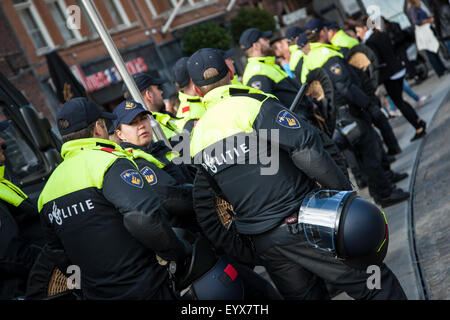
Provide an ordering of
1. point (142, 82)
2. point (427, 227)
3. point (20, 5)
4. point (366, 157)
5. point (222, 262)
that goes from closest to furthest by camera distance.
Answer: point (222, 262) < point (427, 227) < point (142, 82) < point (366, 157) < point (20, 5)

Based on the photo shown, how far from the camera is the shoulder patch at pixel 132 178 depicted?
273 cm

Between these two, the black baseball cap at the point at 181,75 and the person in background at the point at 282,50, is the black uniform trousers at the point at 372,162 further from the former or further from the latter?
the person in background at the point at 282,50

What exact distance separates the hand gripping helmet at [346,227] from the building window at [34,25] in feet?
63.5

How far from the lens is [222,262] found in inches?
129

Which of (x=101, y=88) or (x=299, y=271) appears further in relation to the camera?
(x=101, y=88)

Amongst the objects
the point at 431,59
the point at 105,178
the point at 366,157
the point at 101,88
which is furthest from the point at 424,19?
the point at 101,88

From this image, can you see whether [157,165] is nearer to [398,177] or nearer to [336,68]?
[336,68]

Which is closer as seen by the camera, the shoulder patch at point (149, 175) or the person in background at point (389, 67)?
the shoulder patch at point (149, 175)

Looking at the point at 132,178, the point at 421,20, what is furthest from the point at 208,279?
the point at 421,20

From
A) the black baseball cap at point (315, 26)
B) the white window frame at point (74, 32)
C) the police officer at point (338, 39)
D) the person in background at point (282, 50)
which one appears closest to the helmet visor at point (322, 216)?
the black baseball cap at point (315, 26)

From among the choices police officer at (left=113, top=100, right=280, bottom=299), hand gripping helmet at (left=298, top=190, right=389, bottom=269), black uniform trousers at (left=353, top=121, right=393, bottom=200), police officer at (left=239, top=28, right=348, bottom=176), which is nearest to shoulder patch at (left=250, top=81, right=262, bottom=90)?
police officer at (left=239, top=28, right=348, bottom=176)

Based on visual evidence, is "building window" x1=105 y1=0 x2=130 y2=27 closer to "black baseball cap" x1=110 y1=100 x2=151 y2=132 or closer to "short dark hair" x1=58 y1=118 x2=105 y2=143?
"black baseball cap" x1=110 y1=100 x2=151 y2=132

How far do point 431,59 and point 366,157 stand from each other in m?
6.35
